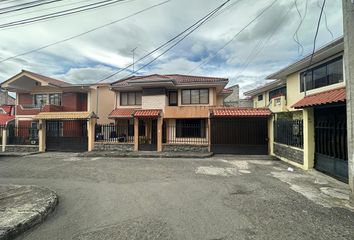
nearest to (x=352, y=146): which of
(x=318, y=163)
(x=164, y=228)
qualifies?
(x=318, y=163)

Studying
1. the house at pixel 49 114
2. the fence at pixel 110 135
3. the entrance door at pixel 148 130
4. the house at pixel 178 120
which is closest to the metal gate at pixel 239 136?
the house at pixel 178 120

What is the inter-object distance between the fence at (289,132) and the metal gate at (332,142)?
34.9 inches

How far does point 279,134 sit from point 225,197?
25.2 ft

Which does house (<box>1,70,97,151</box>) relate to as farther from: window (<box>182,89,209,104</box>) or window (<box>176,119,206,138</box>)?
window (<box>182,89,209,104</box>)

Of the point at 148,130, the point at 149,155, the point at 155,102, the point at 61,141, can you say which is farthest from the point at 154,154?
the point at 61,141

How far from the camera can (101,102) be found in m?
20.4

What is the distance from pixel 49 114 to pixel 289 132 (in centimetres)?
1692

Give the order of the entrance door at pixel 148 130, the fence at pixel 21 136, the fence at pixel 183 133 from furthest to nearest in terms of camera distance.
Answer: the fence at pixel 21 136, the entrance door at pixel 148 130, the fence at pixel 183 133

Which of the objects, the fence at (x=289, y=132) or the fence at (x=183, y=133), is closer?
the fence at (x=289, y=132)

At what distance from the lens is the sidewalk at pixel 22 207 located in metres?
3.40

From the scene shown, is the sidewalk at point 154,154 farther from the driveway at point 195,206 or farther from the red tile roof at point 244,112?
the driveway at point 195,206

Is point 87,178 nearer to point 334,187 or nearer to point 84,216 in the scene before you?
point 84,216

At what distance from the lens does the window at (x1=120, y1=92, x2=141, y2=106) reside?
1742 centimetres

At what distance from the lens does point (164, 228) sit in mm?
3541
